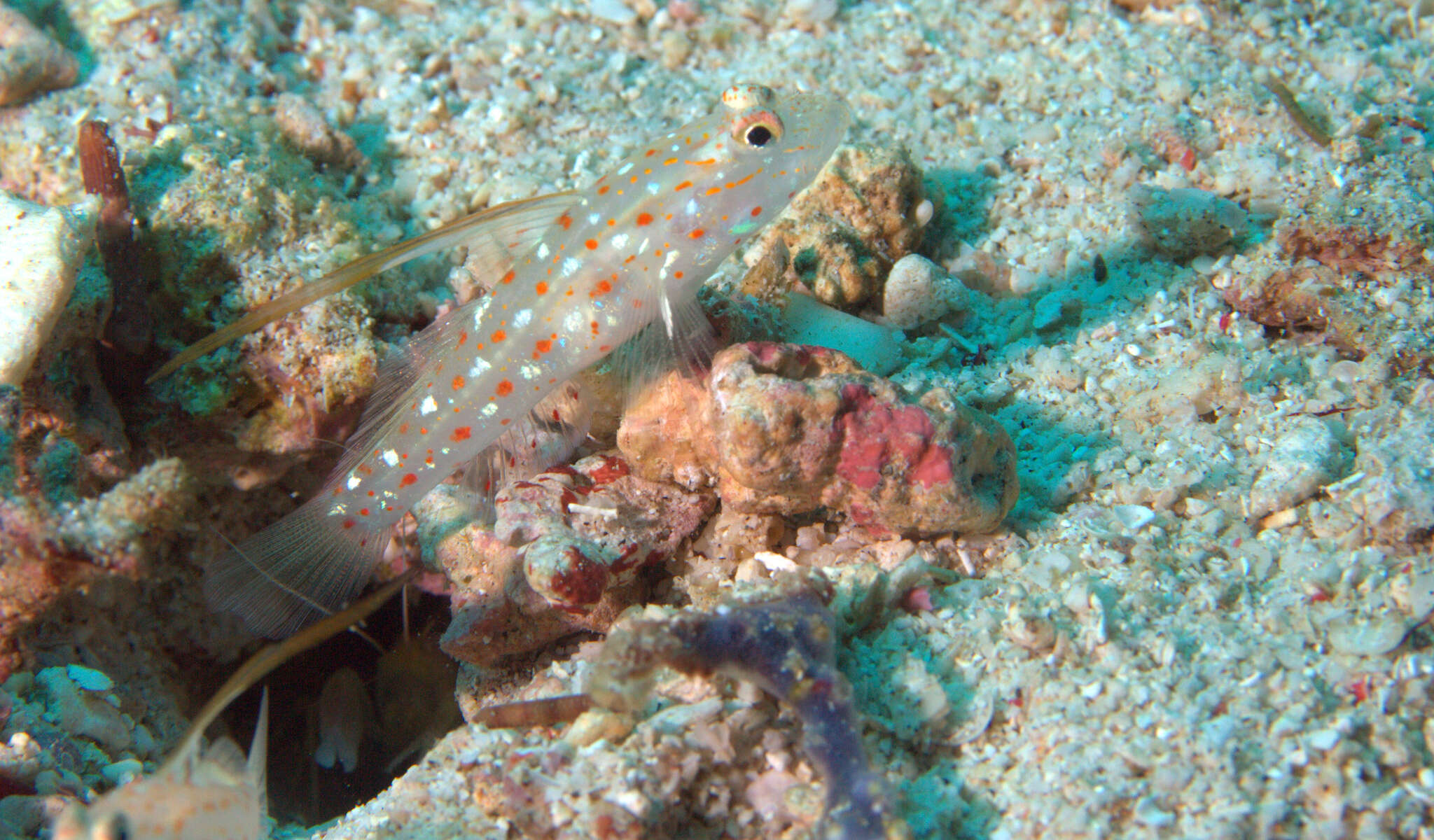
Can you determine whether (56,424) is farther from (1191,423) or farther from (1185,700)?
(1191,423)

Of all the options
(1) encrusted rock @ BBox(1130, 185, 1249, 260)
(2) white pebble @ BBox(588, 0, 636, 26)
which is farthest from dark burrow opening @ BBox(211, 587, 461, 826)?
(1) encrusted rock @ BBox(1130, 185, 1249, 260)

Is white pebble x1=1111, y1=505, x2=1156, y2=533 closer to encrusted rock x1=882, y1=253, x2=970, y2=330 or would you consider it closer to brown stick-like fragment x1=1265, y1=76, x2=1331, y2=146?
encrusted rock x1=882, y1=253, x2=970, y2=330

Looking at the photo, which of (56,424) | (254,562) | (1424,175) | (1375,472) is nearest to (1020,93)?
(1424,175)

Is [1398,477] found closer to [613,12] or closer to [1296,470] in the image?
[1296,470]

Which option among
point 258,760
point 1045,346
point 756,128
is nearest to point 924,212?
point 1045,346

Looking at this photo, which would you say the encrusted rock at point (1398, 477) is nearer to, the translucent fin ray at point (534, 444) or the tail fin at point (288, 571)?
the translucent fin ray at point (534, 444)
